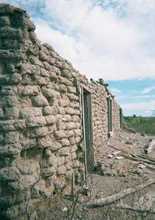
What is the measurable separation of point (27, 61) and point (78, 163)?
260cm

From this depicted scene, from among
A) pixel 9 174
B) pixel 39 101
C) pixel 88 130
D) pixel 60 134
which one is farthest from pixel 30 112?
pixel 88 130

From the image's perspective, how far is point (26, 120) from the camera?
461 cm

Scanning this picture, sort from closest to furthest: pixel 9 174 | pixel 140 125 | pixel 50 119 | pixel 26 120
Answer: pixel 9 174, pixel 26 120, pixel 50 119, pixel 140 125

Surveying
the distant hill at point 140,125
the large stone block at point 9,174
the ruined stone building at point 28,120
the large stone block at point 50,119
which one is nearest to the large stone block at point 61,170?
the ruined stone building at point 28,120

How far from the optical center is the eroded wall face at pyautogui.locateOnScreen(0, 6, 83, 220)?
14.4 ft

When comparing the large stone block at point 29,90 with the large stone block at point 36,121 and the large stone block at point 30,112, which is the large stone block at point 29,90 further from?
the large stone block at point 36,121

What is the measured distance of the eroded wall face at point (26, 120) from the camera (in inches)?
173

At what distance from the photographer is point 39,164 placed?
4.90 metres

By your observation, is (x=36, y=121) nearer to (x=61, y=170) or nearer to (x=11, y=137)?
(x=11, y=137)

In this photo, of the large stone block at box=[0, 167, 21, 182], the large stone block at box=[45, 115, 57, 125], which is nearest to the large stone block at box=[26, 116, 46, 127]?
the large stone block at box=[45, 115, 57, 125]

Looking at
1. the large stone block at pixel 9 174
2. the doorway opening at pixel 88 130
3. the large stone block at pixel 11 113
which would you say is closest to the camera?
the large stone block at pixel 9 174

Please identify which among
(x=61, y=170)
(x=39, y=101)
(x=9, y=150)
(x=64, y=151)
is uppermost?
(x=39, y=101)

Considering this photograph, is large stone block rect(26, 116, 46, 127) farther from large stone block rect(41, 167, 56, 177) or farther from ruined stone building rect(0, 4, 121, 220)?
large stone block rect(41, 167, 56, 177)

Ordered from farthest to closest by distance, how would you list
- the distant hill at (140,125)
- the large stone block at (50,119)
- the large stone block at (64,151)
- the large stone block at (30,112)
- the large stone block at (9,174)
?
the distant hill at (140,125) → the large stone block at (64,151) → the large stone block at (50,119) → the large stone block at (30,112) → the large stone block at (9,174)
